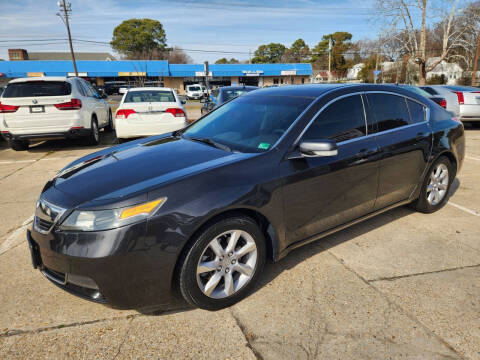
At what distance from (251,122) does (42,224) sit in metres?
1.92

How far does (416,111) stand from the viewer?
148 inches

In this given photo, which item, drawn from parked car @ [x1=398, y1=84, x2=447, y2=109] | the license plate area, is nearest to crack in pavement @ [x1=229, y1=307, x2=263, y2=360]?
parked car @ [x1=398, y1=84, x2=447, y2=109]

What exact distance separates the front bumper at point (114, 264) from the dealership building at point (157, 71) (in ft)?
152

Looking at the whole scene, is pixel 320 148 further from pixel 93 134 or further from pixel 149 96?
pixel 93 134

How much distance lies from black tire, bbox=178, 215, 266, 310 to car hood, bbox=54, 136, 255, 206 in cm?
43

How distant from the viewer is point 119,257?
203cm

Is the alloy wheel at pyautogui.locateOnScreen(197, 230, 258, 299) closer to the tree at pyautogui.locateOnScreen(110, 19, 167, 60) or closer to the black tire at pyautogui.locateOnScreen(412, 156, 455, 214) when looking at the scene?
the black tire at pyautogui.locateOnScreen(412, 156, 455, 214)

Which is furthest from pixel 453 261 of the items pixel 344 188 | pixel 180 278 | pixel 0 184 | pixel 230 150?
pixel 0 184

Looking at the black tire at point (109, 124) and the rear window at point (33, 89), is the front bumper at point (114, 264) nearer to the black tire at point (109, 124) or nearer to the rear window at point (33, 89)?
the rear window at point (33, 89)

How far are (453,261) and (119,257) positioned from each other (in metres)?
2.95

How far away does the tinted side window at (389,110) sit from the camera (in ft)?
11.1

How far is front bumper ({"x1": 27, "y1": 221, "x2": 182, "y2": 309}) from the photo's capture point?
203 cm

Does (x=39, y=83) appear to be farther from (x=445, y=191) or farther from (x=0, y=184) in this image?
(x=445, y=191)

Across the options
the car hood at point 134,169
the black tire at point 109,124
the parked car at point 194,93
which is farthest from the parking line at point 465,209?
the parked car at point 194,93
